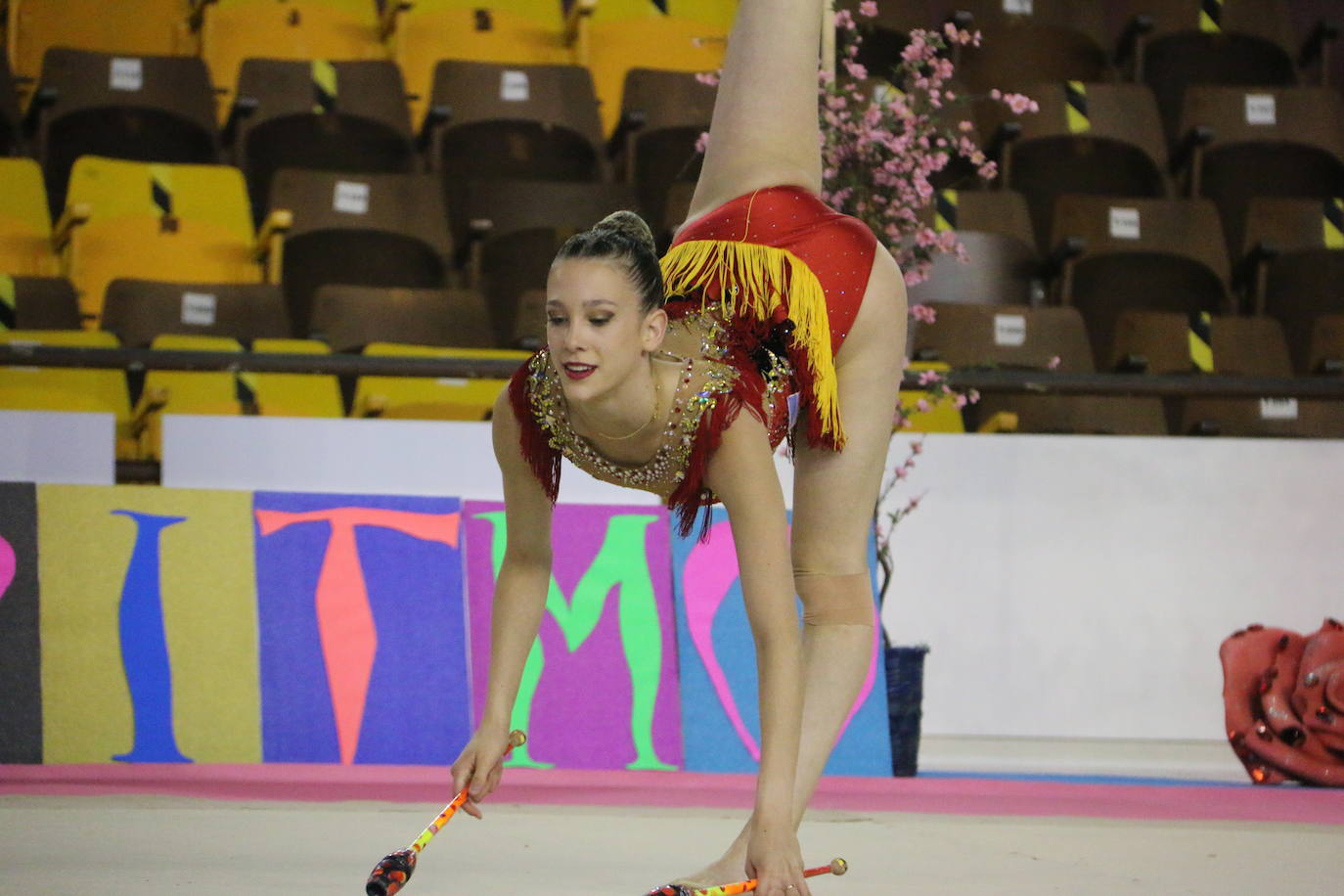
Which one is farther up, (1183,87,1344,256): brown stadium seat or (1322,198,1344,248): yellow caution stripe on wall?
(1183,87,1344,256): brown stadium seat

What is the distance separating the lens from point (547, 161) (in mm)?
Answer: 5500

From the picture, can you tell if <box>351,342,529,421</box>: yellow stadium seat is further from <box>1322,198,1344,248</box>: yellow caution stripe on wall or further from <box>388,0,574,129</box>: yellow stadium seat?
<box>1322,198,1344,248</box>: yellow caution stripe on wall

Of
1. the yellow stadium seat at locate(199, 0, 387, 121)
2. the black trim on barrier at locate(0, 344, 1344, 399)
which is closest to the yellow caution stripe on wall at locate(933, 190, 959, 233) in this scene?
the black trim on barrier at locate(0, 344, 1344, 399)

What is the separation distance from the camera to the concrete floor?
6.39 ft

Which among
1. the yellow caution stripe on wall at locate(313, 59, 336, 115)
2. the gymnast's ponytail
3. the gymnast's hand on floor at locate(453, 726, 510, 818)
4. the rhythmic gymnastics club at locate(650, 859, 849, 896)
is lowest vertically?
the rhythmic gymnastics club at locate(650, 859, 849, 896)

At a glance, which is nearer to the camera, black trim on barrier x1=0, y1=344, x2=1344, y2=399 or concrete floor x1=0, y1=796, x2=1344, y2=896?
concrete floor x1=0, y1=796, x2=1344, y2=896

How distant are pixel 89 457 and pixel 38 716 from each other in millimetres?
714

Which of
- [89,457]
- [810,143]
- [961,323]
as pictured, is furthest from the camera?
[961,323]

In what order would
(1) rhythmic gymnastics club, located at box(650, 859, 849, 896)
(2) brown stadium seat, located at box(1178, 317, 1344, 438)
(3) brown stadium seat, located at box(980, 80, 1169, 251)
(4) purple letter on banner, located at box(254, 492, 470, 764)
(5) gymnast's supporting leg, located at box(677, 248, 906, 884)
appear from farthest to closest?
1. (3) brown stadium seat, located at box(980, 80, 1169, 251)
2. (2) brown stadium seat, located at box(1178, 317, 1344, 438)
3. (4) purple letter on banner, located at box(254, 492, 470, 764)
4. (5) gymnast's supporting leg, located at box(677, 248, 906, 884)
5. (1) rhythmic gymnastics club, located at box(650, 859, 849, 896)

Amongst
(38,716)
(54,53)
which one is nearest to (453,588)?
(38,716)

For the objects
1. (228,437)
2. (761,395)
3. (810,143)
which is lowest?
(228,437)

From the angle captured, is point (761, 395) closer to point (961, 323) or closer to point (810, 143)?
point (810, 143)

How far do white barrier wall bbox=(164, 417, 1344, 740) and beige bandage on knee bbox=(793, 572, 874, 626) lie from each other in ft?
6.15

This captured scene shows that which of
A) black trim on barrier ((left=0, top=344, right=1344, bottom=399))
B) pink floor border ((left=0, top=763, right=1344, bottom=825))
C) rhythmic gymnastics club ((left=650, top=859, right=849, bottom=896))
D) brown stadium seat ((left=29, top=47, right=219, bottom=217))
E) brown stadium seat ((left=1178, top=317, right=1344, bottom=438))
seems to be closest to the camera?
rhythmic gymnastics club ((left=650, top=859, right=849, bottom=896))
